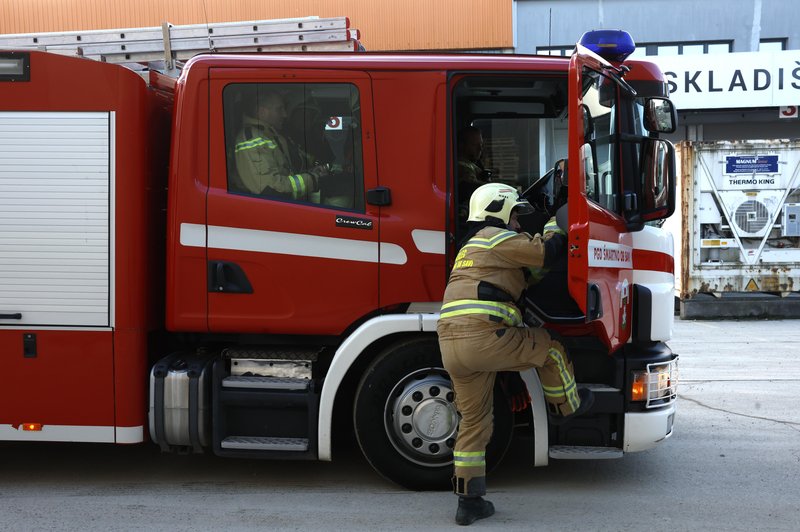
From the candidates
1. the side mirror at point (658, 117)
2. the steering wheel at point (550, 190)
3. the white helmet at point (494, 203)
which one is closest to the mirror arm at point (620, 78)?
the side mirror at point (658, 117)

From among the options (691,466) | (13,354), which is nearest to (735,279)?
(691,466)

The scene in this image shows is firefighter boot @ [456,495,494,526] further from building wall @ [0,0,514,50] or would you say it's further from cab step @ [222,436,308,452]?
building wall @ [0,0,514,50]

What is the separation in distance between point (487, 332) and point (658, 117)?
1528 millimetres

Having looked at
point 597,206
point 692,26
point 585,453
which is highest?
point 692,26

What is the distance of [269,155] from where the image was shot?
14.6 feet

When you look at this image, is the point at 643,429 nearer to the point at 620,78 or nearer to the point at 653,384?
the point at 653,384

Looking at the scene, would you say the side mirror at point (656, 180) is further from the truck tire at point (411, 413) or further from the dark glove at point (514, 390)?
the truck tire at point (411, 413)

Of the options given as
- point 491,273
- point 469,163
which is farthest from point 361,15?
point 491,273

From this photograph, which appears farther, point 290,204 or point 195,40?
point 195,40

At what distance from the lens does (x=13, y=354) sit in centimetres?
447

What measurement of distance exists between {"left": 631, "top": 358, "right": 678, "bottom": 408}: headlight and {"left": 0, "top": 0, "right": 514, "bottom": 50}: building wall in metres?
13.3

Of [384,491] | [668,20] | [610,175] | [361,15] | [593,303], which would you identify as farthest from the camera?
[668,20]

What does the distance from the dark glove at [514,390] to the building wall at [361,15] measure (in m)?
13.2

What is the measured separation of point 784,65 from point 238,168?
15317mm
